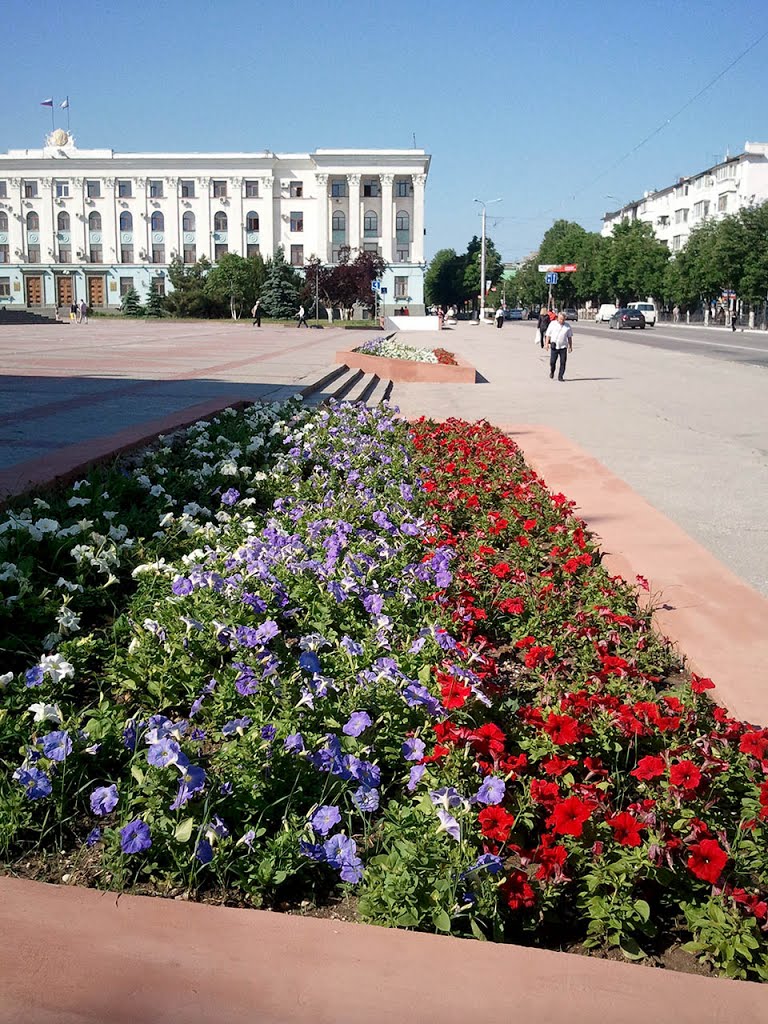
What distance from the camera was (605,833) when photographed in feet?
8.34

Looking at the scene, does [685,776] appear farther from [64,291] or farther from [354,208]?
[64,291]

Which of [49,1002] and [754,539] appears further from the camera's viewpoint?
[754,539]

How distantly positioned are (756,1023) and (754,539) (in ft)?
16.5

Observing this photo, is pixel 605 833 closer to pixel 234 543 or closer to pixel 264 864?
pixel 264 864

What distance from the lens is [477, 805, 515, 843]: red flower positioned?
2.29 m

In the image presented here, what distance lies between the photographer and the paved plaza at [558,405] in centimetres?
784

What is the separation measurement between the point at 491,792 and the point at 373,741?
1.88 ft

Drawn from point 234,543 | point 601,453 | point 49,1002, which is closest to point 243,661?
point 49,1002

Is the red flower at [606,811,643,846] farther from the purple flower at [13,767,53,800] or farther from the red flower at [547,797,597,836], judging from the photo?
the purple flower at [13,767,53,800]

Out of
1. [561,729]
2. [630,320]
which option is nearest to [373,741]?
[561,729]

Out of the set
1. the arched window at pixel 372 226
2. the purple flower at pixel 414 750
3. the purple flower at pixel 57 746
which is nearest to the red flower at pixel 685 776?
the purple flower at pixel 414 750

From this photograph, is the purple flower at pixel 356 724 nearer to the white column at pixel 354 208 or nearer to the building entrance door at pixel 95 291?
the white column at pixel 354 208

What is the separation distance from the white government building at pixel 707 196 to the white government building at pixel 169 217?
26409 mm

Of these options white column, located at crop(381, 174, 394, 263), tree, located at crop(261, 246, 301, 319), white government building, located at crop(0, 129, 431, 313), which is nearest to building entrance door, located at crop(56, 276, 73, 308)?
white government building, located at crop(0, 129, 431, 313)
